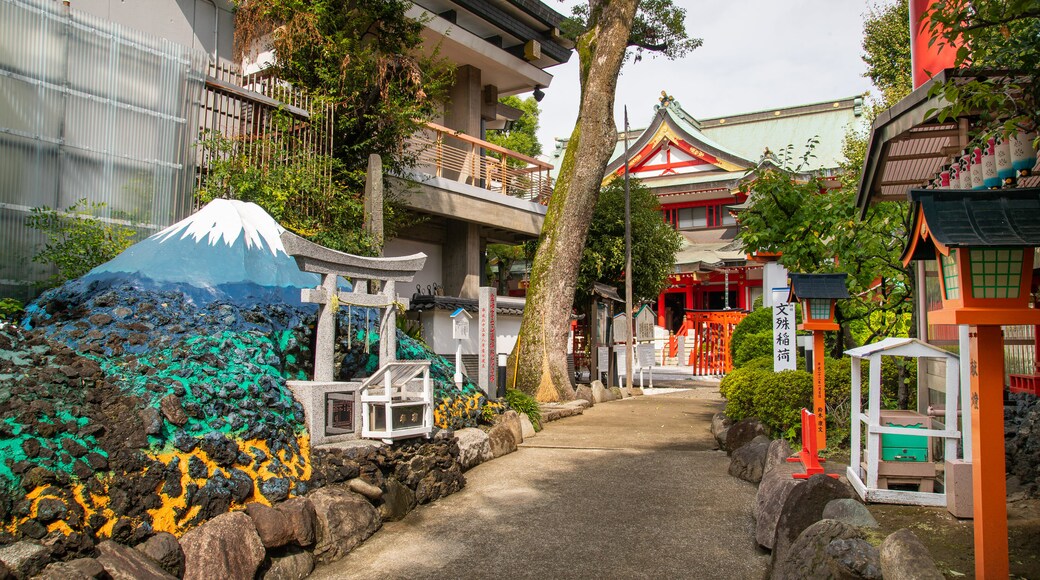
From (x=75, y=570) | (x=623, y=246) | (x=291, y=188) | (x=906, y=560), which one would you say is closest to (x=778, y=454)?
(x=906, y=560)

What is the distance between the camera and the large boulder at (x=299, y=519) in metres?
5.57

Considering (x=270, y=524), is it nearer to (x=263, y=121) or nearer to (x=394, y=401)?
(x=394, y=401)

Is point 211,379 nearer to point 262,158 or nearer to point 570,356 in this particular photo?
point 262,158

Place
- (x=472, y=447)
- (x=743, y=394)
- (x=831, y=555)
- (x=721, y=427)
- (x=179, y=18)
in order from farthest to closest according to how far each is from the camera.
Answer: (x=179, y=18), (x=721, y=427), (x=743, y=394), (x=472, y=447), (x=831, y=555)

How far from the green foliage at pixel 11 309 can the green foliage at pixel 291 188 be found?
101 inches

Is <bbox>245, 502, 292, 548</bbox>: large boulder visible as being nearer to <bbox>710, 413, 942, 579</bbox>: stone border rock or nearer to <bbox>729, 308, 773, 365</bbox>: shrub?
<bbox>710, 413, 942, 579</bbox>: stone border rock

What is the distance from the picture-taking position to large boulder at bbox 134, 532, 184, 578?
4742 mm

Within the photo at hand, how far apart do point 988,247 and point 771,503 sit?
3048 millimetres

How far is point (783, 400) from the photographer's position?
9.09m

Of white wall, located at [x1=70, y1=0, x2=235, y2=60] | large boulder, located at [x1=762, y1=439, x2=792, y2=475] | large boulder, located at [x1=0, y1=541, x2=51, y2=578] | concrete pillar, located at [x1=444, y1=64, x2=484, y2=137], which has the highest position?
concrete pillar, located at [x1=444, y1=64, x2=484, y2=137]

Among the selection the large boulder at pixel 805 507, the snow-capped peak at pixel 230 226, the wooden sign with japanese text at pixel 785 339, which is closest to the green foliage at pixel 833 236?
the wooden sign with japanese text at pixel 785 339

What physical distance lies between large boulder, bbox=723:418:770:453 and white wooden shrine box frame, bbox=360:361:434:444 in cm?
405

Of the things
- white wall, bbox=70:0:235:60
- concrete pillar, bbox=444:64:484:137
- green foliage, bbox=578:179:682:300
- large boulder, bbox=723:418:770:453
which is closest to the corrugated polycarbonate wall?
white wall, bbox=70:0:235:60

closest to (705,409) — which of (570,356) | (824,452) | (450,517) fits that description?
(570,356)
